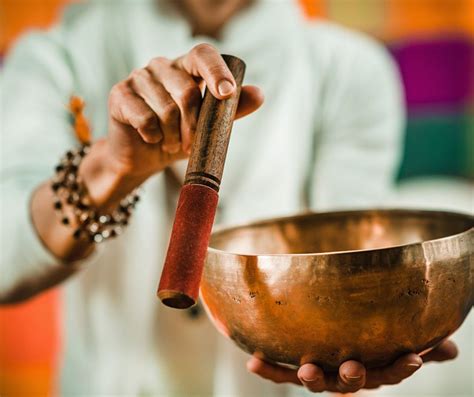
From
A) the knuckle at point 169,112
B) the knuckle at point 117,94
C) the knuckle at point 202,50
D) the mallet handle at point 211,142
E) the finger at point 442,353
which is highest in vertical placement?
the knuckle at point 117,94

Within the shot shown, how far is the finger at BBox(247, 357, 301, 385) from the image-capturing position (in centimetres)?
53

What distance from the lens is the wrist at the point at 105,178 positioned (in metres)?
0.65

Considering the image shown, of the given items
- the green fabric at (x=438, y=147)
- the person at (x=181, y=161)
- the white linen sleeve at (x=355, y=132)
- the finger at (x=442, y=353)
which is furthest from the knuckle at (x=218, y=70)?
the green fabric at (x=438, y=147)

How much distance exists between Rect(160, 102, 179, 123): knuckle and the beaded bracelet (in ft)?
0.63

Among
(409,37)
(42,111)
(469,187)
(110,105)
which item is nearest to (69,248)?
(110,105)

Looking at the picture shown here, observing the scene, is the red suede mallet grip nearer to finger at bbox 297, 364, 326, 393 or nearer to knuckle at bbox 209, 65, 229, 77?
knuckle at bbox 209, 65, 229, 77

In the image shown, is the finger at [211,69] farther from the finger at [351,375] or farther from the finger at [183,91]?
the finger at [351,375]

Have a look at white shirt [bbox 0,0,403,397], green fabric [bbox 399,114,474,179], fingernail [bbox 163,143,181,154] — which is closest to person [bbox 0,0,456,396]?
white shirt [bbox 0,0,403,397]

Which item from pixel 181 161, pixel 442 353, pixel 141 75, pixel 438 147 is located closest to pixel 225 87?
pixel 141 75

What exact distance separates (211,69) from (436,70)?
154cm

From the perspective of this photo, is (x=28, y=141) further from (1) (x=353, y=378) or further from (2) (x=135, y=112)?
(1) (x=353, y=378)

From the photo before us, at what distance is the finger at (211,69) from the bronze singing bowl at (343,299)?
12cm

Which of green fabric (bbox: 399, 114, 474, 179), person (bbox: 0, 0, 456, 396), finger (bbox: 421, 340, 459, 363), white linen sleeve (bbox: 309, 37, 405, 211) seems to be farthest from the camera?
green fabric (bbox: 399, 114, 474, 179)

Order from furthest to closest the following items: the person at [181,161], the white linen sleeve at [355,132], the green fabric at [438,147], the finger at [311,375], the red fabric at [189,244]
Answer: the green fabric at [438,147]
the white linen sleeve at [355,132]
the person at [181,161]
the finger at [311,375]
the red fabric at [189,244]
